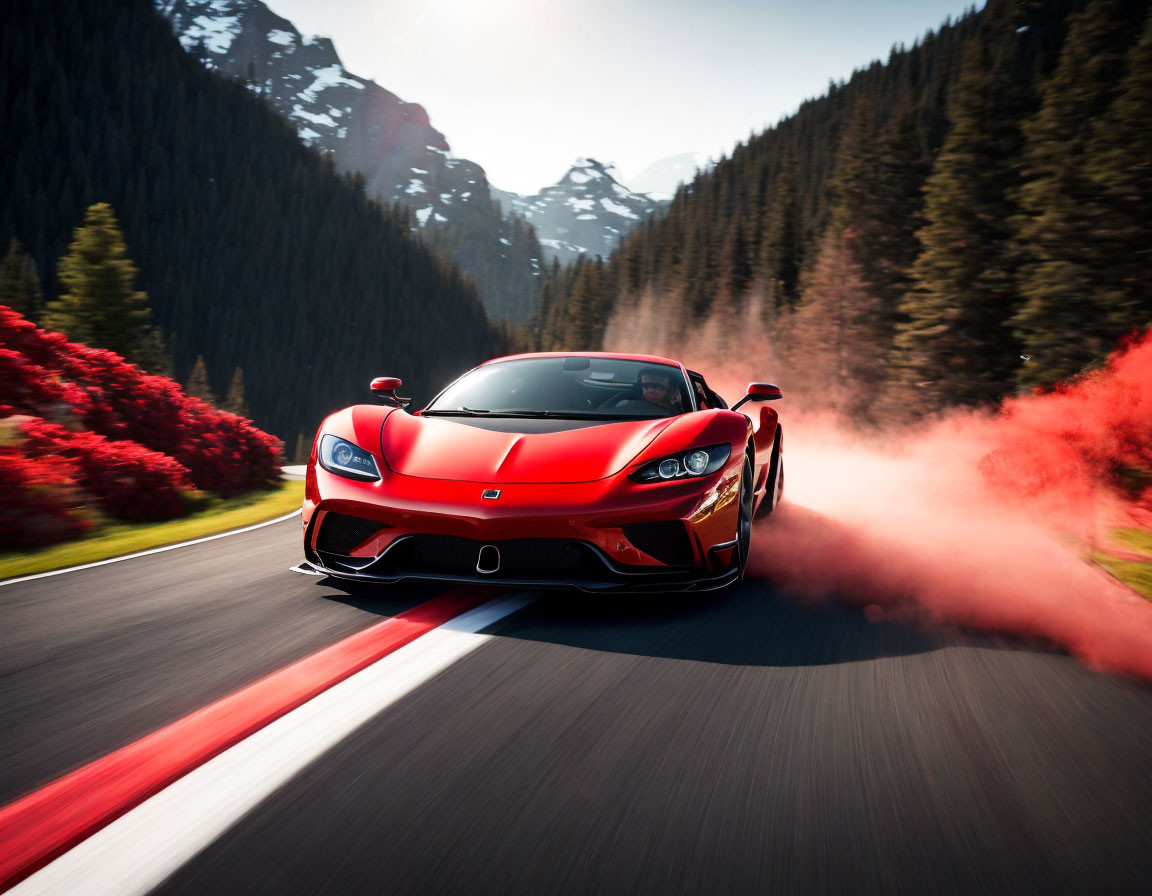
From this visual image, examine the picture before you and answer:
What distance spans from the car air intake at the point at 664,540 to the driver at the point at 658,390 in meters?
1.30

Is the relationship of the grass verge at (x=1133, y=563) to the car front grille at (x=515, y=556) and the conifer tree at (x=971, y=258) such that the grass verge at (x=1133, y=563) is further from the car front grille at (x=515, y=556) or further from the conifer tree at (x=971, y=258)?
the conifer tree at (x=971, y=258)

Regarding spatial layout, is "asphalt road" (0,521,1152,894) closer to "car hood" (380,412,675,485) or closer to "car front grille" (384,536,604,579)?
"car front grille" (384,536,604,579)

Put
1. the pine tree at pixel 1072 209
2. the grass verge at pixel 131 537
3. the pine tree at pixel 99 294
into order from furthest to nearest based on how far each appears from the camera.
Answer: the pine tree at pixel 99 294 → the pine tree at pixel 1072 209 → the grass verge at pixel 131 537

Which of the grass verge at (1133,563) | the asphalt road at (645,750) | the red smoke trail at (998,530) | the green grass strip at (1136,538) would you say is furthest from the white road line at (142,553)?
the green grass strip at (1136,538)

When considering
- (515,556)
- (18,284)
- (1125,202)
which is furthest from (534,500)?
(18,284)

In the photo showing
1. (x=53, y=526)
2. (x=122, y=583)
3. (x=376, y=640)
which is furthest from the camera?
(x=53, y=526)

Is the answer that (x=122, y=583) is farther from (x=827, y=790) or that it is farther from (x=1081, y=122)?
(x=1081, y=122)

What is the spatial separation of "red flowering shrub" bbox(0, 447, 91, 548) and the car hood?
118 inches

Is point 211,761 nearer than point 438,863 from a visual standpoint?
No

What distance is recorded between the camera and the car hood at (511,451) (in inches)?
146

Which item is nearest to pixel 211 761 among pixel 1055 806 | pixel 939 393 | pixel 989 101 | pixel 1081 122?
pixel 1055 806

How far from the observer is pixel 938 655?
325 centimetres

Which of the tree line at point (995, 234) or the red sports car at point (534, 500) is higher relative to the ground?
the tree line at point (995, 234)

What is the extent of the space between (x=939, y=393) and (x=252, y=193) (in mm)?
157726
